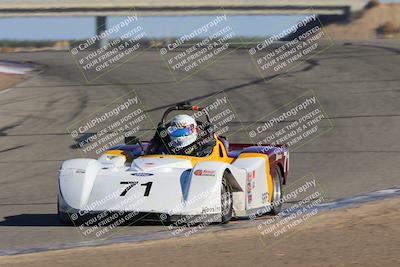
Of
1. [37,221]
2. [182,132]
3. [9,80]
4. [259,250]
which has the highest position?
[9,80]

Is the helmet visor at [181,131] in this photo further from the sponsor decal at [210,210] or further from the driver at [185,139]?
the sponsor decal at [210,210]

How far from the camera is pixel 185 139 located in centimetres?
1313

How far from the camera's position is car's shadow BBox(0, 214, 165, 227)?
12.2 m

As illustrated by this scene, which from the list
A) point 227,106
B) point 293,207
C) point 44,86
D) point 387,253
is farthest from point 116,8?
point 387,253

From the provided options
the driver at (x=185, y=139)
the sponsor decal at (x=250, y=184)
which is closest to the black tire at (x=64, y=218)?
the driver at (x=185, y=139)

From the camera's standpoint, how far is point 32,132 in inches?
857

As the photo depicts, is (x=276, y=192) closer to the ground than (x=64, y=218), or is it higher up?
closer to the ground

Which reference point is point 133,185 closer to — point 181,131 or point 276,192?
point 181,131

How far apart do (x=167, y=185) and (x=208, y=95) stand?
15.0 metres

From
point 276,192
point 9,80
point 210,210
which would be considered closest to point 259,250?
point 210,210

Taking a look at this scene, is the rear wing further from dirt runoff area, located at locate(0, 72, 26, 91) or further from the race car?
dirt runoff area, located at locate(0, 72, 26, 91)

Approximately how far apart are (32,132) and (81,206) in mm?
10046

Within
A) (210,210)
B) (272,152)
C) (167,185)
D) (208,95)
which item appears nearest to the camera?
(210,210)

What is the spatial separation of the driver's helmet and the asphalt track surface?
1605mm
